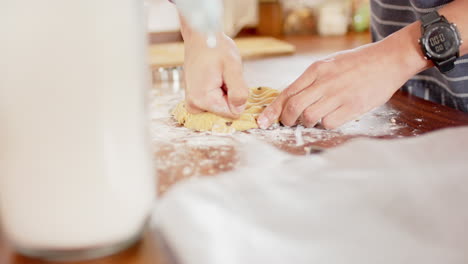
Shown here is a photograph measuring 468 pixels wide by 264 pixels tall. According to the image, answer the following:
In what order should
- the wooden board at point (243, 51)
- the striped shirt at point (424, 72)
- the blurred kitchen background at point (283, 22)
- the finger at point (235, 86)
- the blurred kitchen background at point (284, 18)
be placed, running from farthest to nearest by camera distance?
the blurred kitchen background at point (284, 18) → the blurred kitchen background at point (283, 22) → the wooden board at point (243, 51) → the striped shirt at point (424, 72) → the finger at point (235, 86)

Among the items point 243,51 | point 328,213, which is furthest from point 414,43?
point 243,51

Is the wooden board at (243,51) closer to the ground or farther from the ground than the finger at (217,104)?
closer to the ground

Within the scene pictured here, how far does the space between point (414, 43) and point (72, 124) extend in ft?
2.64

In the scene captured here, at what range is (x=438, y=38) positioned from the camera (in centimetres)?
97

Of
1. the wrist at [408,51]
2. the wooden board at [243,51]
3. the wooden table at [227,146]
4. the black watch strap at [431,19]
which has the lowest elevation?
the wooden board at [243,51]

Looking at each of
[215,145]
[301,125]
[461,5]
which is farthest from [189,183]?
[461,5]

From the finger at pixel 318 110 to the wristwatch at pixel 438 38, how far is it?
22 centimetres

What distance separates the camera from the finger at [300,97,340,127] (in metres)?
0.96

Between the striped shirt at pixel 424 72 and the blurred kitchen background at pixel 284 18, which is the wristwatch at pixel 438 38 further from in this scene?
the blurred kitchen background at pixel 284 18

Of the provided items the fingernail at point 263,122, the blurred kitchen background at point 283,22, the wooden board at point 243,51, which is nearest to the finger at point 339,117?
the fingernail at point 263,122

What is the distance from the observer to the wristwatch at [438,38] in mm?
971

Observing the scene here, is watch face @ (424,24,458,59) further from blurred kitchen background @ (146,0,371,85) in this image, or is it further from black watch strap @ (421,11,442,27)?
blurred kitchen background @ (146,0,371,85)

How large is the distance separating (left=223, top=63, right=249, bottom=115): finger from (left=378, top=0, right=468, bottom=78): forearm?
32 centimetres

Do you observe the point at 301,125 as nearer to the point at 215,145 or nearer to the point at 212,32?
the point at 215,145
